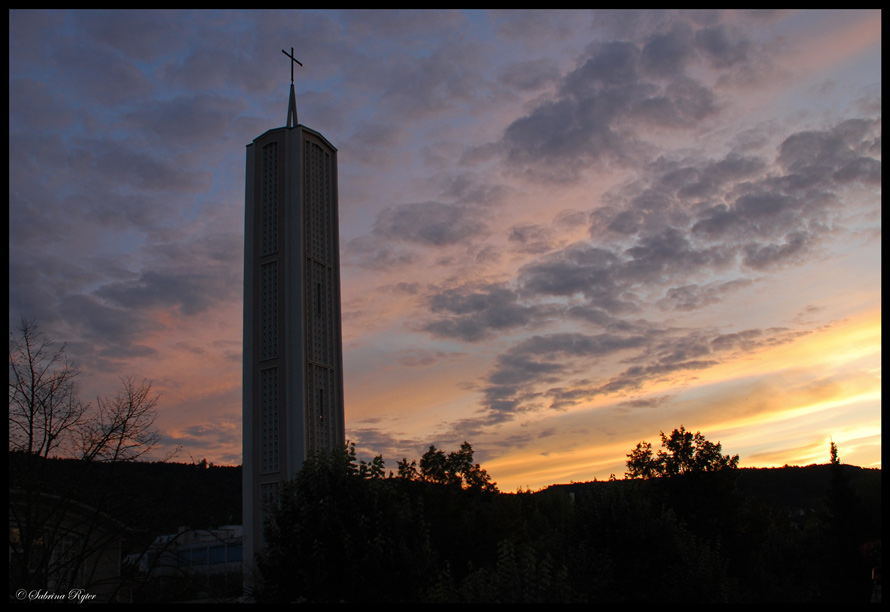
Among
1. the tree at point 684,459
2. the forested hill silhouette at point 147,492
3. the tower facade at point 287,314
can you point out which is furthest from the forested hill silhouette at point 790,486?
the forested hill silhouette at point 147,492

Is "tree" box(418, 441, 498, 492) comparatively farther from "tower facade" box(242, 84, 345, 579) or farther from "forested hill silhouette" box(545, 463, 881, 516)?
"forested hill silhouette" box(545, 463, 881, 516)

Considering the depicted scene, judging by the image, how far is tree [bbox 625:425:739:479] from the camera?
4122 cm

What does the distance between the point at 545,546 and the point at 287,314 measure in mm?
17938

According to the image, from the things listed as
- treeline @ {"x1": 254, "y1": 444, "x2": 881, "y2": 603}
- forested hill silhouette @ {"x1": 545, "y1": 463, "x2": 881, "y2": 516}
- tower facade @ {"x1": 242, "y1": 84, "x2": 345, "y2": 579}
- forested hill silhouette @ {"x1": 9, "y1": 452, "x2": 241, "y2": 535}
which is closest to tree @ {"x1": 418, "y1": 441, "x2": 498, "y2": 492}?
treeline @ {"x1": 254, "y1": 444, "x2": 881, "y2": 603}

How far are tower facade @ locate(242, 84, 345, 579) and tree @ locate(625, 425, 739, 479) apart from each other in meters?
23.2

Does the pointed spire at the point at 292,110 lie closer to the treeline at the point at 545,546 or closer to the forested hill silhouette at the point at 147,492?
the treeline at the point at 545,546

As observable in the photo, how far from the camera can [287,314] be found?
2814cm

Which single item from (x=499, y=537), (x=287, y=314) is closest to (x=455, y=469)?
(x=499, y=537)

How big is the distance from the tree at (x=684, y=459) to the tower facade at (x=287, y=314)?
76.0 feet

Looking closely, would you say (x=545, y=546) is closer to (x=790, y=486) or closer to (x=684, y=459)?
(x=684, y=459)

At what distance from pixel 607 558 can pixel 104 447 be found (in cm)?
1601
